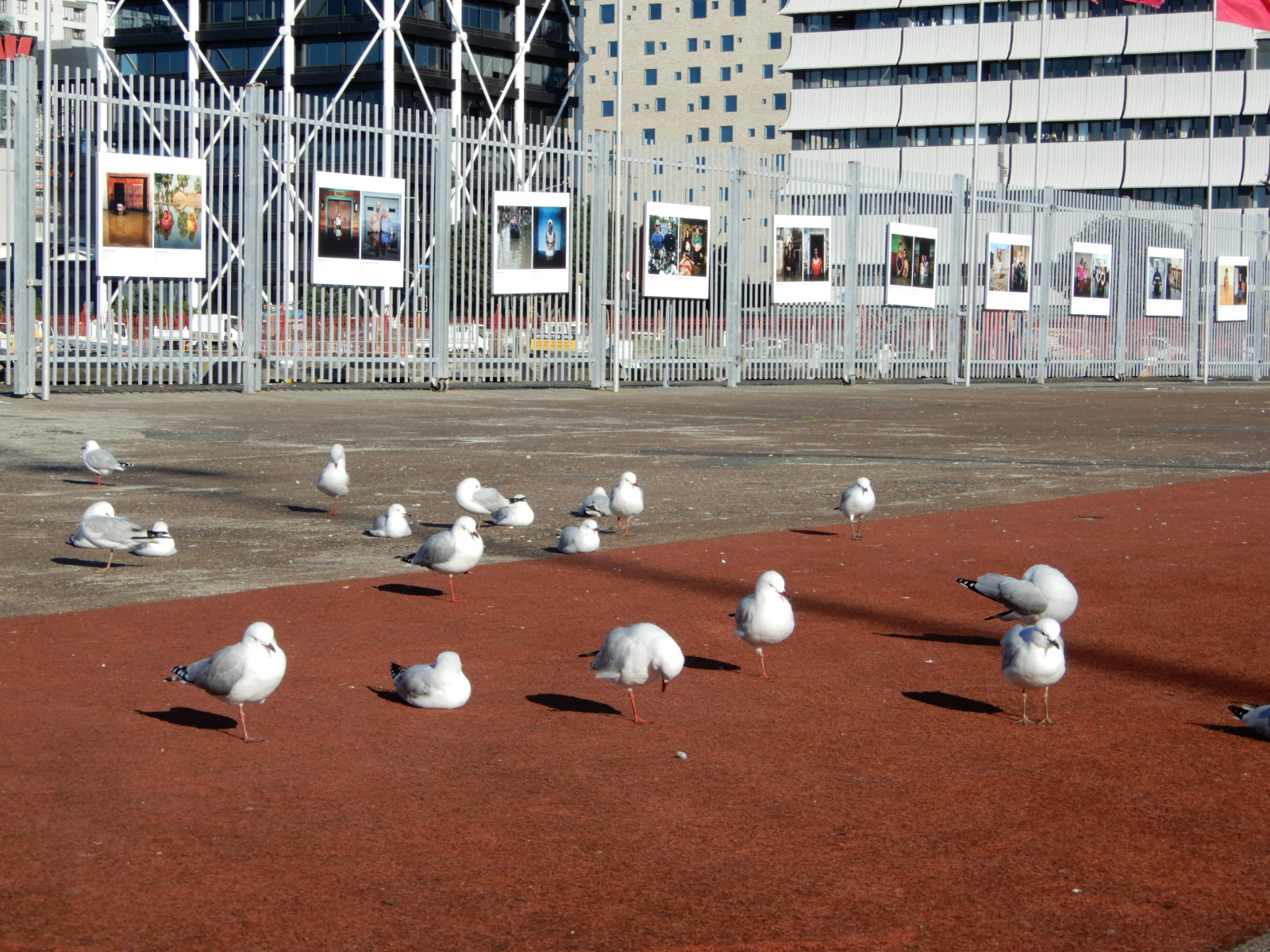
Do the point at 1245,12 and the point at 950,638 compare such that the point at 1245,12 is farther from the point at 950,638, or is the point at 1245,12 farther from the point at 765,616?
the point at 765,616

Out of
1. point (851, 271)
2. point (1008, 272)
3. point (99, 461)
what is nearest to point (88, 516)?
point (99, 461)

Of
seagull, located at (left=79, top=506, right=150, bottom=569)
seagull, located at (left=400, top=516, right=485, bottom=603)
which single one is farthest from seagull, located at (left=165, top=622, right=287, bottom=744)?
seagull, located at (left=79, top=506, right=150, bottom=569)

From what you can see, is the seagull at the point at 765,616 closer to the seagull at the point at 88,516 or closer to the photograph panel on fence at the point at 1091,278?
the seagull at the point at 88,516

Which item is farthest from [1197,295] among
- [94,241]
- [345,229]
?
[94,241]

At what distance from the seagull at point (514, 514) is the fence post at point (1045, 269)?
103 ft

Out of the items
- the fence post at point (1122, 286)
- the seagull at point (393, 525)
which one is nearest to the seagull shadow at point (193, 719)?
the seagull at point (393, 525)

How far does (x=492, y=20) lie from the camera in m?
91.9

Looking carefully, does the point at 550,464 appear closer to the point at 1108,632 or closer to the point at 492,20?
the point at 1108,632

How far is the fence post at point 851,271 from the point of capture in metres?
33.3

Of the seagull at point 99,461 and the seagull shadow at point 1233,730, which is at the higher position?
the seagull at point 99,461

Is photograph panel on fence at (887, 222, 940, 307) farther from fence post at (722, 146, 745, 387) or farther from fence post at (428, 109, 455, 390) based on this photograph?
fence post at (428, 109, 455, 390)

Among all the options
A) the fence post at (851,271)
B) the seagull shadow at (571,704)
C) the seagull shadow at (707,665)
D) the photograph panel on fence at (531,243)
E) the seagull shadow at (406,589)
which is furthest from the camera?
the fence post at (851,271)

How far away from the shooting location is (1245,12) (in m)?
42.3

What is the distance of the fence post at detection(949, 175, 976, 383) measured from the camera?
36000 mm
